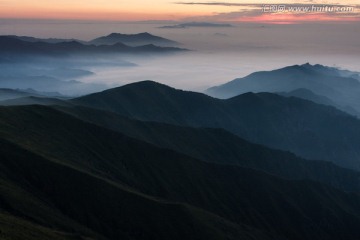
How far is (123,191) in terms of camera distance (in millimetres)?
128000

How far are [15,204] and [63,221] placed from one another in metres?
12.3

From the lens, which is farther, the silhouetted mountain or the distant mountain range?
the silhouetted mountain

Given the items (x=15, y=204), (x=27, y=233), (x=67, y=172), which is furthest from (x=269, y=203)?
(x=27, y=233)

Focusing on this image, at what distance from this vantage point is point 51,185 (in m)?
122

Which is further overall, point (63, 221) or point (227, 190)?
point (227, 190)

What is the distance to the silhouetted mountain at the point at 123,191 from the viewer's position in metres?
118

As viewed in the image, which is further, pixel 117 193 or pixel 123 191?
pixel 123 191

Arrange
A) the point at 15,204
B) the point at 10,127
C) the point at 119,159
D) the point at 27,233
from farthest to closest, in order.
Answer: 1. the point at 119,159
2. the point at 10,127
3. the point at 15,204
4. the point at 27,233

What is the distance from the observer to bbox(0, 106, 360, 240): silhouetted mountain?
11775cm

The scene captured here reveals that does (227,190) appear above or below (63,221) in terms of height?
below

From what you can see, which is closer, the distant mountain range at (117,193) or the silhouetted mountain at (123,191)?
the distant mountain range at (117,193)

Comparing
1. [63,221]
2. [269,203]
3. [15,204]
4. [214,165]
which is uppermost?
[15,204]

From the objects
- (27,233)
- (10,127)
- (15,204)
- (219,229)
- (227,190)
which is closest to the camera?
(27,233)

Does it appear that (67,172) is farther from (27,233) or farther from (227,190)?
(227,190)
